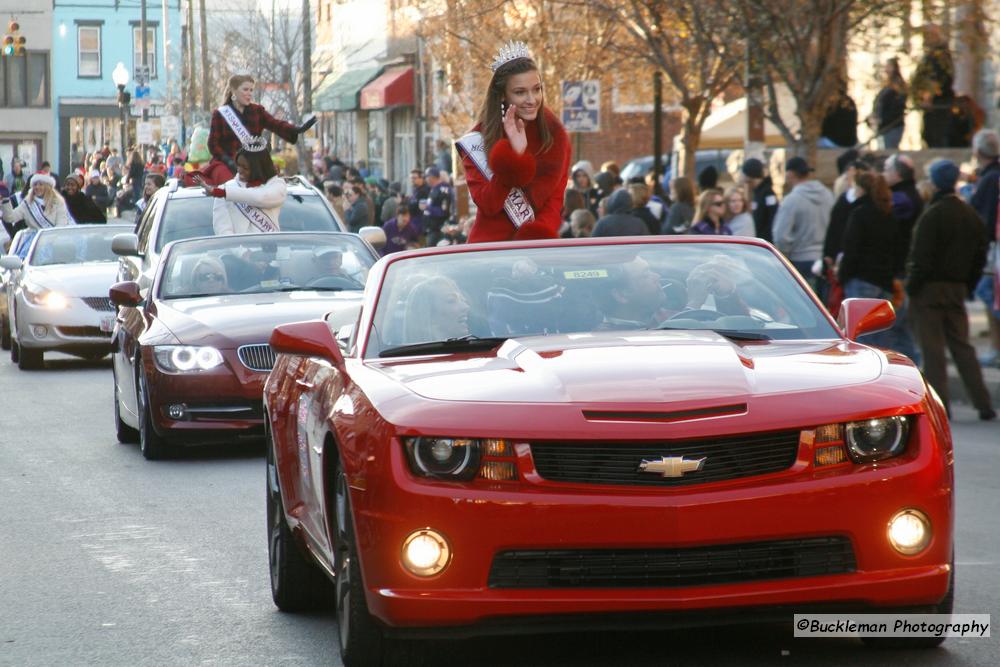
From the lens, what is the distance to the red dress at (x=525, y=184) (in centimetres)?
877

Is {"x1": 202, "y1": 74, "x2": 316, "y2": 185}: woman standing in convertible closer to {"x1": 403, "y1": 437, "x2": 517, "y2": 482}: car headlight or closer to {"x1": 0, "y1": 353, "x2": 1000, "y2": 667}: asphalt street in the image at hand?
{"x1": 0, "y1": 353, "x2": 1000, "y2": 667}: asphalt street

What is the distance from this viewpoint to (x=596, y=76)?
37250 mm

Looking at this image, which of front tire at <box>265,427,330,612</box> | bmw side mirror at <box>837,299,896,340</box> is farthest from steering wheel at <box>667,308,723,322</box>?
front tire at <box>265,427,330,612</box>

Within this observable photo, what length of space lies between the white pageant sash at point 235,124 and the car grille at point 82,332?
3.71 m

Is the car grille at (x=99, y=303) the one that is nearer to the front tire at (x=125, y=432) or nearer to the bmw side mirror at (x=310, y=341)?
the front tire at (x=125, y=432)

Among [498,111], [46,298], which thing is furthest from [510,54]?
[46,298]

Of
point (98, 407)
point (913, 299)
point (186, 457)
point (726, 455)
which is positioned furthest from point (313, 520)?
point (98, 407)

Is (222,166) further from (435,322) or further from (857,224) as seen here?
(435,322)

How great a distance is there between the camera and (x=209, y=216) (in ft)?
54.0

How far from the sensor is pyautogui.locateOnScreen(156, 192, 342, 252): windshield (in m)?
16.2

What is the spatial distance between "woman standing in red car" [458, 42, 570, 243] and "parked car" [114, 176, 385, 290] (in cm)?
710

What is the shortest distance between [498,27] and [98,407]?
21.9m

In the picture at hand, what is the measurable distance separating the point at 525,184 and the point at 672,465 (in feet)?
12.0

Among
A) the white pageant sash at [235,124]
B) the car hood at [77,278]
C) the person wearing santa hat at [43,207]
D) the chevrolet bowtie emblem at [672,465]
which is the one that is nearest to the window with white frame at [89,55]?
the person wearing santa hat at [43,207]
